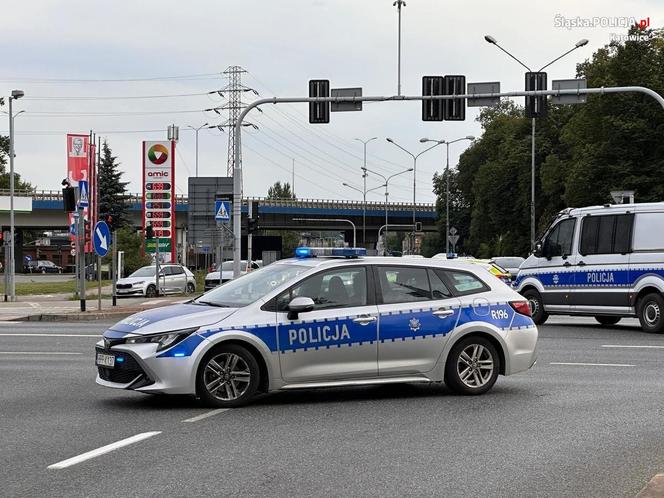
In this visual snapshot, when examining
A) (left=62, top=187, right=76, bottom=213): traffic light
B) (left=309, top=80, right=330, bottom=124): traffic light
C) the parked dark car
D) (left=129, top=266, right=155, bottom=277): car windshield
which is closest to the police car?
(left=62, top=187, right=76, bottom=213): traffic light

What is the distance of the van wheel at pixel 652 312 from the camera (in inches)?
782

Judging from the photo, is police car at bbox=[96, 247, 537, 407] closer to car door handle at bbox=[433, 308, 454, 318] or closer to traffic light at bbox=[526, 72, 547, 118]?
car door handle at bbox=[433, 308, 454, 318]

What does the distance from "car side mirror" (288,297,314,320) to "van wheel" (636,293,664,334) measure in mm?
11846

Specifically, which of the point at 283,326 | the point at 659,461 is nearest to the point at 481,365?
the point at 283,326

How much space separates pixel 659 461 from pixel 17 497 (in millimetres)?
4450

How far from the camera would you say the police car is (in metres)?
9.60

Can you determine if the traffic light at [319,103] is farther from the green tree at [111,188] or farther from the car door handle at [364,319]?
the green tree at [111,188]

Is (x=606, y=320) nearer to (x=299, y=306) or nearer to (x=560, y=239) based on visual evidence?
(x=560, y=239)

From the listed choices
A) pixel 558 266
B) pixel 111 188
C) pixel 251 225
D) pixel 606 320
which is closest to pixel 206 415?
pixel 558 266

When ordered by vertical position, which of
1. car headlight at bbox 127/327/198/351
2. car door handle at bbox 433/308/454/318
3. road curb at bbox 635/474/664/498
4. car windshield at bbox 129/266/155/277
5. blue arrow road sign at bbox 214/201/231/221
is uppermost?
blue arrow road sign at bbox 214/201/231/221

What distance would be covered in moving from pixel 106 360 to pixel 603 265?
44.1 feet

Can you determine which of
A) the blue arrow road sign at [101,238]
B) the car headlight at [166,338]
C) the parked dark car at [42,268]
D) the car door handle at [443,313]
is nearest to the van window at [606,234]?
the car door handle at [443,313]

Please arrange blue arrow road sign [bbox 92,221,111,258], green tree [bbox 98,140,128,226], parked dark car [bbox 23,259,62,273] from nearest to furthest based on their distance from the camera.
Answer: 1. blue arrow road sign [bbox 92,221,111,258]
2. green tree [bbox 98,140,128,226]
3. parked dark car [bbox 23,259,62,273]

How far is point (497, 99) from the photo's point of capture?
106 ft
